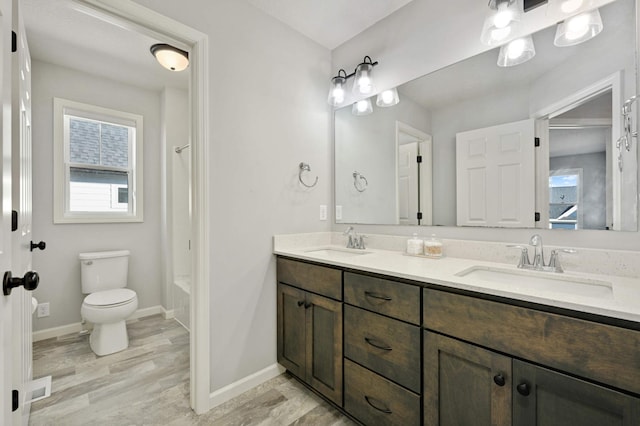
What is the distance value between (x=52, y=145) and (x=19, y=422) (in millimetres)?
2338

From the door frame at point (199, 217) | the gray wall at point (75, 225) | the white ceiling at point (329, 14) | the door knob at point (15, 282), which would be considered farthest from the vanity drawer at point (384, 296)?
the gray wall at point (75, 225)

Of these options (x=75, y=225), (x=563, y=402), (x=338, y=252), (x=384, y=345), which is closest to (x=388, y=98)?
(x=338, y=252)

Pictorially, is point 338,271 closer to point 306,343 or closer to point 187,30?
point 306,343

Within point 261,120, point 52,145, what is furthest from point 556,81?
point 52,145

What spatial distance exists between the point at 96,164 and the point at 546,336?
12.0 ft

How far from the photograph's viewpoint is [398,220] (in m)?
1.93

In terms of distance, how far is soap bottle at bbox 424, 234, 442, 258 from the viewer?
5.24 ft

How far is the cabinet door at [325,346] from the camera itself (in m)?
1.49

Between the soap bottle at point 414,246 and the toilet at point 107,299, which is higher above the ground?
the soap bottle at point 414,246

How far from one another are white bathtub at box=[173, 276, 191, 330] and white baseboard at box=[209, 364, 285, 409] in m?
1.11

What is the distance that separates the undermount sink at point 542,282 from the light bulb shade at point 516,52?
105 cm

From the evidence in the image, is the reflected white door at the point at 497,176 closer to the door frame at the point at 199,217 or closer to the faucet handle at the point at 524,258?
the faucet handle at the point at 524,258

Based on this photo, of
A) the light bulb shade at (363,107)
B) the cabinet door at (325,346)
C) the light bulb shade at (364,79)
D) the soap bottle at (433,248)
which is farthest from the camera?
the light bulb shade at (363,107)

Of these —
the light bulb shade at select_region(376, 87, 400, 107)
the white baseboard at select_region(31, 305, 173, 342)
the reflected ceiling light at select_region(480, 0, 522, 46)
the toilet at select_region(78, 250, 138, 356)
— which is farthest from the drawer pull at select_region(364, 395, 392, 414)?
the white baseboard at select_region(31, 305, 173, 342)
